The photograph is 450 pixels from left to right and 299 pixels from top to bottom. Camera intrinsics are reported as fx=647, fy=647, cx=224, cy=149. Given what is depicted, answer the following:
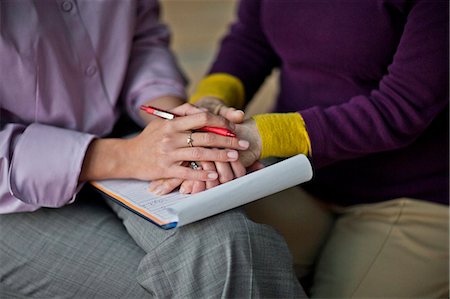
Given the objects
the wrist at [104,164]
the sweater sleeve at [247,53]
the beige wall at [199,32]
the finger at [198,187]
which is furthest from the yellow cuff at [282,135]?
the beige wall at [199,32]

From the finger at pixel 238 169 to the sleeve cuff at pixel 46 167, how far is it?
0.23 meters

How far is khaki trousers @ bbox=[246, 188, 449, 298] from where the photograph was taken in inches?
42.8

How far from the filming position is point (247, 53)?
1.34m

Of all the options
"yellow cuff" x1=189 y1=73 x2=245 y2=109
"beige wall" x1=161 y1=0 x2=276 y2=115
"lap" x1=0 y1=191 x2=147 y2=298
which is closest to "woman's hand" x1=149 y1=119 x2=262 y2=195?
"lap" x1=0 y1=191 x2=147 y2=298

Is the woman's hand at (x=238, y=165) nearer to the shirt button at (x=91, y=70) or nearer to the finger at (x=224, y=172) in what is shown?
the finger at (x=224, y=172)

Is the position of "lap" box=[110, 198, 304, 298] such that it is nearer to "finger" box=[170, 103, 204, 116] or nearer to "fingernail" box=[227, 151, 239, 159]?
"fingernail" box=[227, 151, 239, 159]

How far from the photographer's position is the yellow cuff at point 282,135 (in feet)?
3.27

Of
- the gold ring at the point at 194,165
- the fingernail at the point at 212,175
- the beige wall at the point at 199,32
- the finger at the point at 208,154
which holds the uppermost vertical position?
the finger at the point at 208,154

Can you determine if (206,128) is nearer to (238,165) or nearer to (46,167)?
(238,165)

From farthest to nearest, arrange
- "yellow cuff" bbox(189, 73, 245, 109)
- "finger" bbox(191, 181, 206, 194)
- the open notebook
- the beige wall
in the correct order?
the beige wall
"yellow cuff" bbox(189, 73, 245, 109)
"finger" bbox(191, 181, 206, 194)
the open notebook

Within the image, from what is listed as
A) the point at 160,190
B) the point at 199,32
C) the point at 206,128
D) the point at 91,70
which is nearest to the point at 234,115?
the point at 206,128

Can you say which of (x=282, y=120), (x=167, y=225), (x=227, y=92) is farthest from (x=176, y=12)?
(x=167, y=225)

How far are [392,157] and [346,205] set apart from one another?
130 mm

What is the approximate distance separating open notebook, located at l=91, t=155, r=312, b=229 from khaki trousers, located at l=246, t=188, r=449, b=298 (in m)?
0.15
